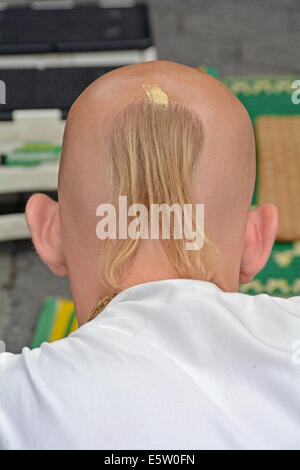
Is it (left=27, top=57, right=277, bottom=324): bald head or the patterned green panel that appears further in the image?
the patterned green panel

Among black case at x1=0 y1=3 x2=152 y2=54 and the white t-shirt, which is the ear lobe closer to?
the white t-shirt

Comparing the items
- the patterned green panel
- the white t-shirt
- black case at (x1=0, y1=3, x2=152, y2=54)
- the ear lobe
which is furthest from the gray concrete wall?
the white t-shirt

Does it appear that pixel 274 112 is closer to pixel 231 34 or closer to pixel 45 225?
pixel 231 34

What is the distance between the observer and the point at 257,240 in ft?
2.23

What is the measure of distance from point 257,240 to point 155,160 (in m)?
0.18

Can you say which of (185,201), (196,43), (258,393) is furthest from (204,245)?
(196,43)

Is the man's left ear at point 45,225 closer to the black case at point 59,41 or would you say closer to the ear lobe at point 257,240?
the ear lobe at point 257,240

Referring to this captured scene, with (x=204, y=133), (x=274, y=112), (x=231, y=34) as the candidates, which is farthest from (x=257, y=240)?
(x=231, y=34)

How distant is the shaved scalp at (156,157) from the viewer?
22.2 inches

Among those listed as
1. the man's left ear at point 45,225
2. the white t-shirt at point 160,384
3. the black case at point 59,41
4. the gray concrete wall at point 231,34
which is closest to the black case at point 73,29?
the black case at point 59,41

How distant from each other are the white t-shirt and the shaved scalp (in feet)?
0.24

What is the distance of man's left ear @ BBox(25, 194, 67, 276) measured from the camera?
0.67 meters

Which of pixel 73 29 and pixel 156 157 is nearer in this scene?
pixel 156 157

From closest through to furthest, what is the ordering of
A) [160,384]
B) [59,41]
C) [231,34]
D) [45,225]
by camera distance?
[160,384], [45,225], [59,41], [231,34]
